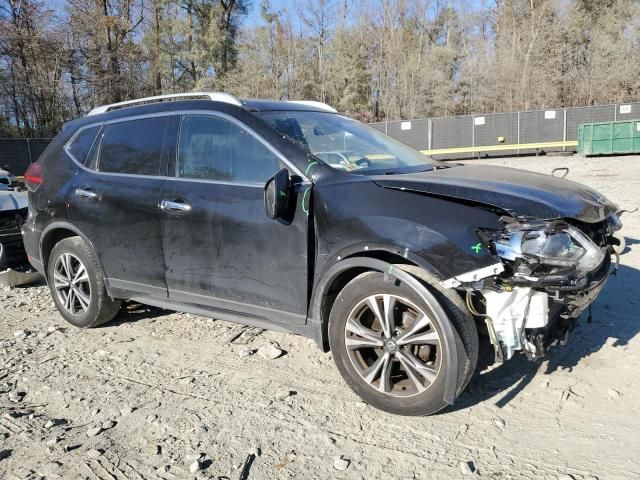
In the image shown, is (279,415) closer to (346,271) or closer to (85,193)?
(346,271)

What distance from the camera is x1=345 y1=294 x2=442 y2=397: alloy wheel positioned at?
3.02 m

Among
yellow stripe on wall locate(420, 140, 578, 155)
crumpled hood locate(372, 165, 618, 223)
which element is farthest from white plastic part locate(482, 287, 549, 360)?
yellow stripe on wall locate(420, 140, 578, 155)

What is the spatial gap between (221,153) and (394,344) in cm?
183

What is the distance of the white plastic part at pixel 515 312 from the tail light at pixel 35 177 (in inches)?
166

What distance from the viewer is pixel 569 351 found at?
3910mm

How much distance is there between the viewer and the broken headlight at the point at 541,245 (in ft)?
9.16

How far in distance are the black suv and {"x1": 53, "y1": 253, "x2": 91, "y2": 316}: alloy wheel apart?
21 mm

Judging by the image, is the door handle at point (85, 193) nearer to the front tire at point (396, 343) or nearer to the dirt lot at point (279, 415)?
the dirt lot at point (279, 415)

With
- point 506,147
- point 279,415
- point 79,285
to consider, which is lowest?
point 279,415

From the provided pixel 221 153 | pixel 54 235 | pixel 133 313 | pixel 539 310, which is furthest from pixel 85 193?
pixel 539 310


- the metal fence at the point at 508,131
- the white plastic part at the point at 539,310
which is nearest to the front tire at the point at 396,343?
the white plastic part at the point at 539,310

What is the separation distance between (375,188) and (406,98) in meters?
43.8

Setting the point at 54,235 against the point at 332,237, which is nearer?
the point at 332,237

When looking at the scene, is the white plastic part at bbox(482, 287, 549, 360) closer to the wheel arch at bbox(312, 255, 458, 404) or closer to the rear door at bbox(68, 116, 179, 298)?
the wheel arch at bbox(312, 255, 458, 404)
